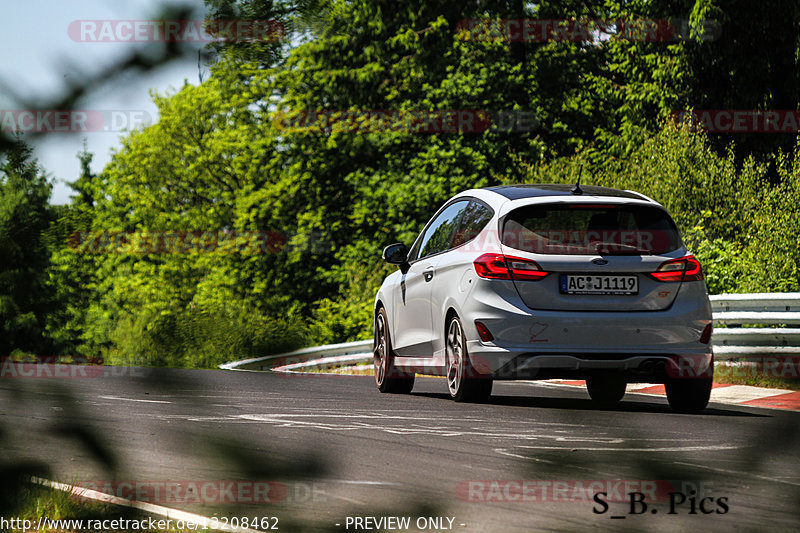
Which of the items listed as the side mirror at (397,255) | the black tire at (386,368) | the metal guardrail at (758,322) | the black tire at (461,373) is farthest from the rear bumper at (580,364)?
the metal guardrail at (758,322)

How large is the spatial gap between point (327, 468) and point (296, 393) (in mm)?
9997

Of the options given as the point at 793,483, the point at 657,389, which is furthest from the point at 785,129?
the point at 793,483

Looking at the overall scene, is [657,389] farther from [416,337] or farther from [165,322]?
[165,322]

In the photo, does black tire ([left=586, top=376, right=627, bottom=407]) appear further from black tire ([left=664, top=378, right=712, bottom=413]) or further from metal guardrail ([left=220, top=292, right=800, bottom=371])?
metal guardrail ([left=220, top=292, right=800, bottom=371])

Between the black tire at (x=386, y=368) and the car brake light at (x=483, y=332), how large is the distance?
2.51m

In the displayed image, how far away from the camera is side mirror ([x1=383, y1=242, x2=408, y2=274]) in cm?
1116

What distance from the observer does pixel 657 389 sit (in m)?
12.8

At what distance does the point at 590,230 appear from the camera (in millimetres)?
9211

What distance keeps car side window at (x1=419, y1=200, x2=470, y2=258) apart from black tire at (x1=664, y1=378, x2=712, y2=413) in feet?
6.61

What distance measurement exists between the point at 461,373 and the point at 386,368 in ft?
7.36

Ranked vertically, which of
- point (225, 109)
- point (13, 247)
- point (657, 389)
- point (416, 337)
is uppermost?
point (225, 109)

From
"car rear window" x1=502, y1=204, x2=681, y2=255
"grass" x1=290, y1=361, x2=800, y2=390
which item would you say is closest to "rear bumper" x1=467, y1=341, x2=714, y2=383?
"car rear window" x1=502, y1=204, x2=681, y2=255

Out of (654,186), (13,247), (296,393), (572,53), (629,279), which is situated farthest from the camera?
(572,53)

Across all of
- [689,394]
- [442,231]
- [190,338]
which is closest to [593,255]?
[689,394]
